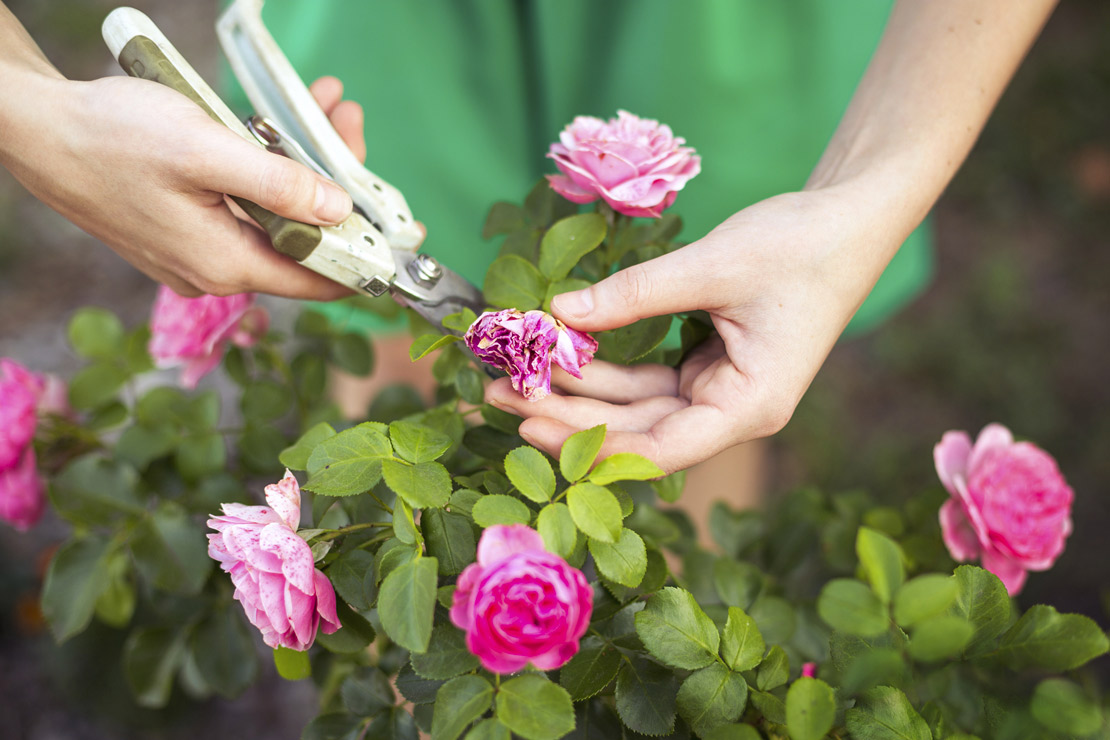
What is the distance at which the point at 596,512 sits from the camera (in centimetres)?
61

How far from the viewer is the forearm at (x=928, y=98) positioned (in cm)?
88

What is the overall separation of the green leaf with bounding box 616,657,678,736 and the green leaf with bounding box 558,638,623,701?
2 centimetres

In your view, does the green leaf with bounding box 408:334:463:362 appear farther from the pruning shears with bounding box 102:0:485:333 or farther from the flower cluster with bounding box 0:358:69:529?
the flower cluster with bounding box 0:358:69:529

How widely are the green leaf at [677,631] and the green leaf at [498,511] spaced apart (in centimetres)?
13

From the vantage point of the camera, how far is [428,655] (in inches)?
24.6

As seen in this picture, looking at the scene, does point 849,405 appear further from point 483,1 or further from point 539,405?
point 539,405

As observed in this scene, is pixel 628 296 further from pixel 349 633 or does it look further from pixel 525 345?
pixel 349 633

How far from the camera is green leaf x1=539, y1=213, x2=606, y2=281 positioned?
2.49ft

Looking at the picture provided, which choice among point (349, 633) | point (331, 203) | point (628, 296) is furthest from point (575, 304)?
point (349, 633)

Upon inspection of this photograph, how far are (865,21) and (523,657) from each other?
127cm

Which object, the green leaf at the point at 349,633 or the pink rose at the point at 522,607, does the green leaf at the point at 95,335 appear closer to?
the green leaf at the point at 349,633

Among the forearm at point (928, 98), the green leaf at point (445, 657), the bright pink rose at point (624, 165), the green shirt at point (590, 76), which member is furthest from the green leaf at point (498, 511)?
the green shirt at point (590, 76)

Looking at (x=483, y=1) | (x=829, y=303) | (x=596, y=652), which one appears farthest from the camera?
(x=483, y=1)

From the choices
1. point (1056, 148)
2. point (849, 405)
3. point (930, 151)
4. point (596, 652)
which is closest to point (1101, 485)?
point (849, 405)
